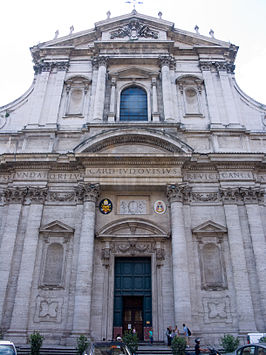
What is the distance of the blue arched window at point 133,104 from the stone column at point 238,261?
705 centimetres

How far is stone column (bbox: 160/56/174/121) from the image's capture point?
63.0ft

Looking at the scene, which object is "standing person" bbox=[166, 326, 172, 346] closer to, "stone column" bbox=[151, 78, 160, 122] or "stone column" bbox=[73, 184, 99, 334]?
"stone column" bbox=[73, 184, 99, 334]

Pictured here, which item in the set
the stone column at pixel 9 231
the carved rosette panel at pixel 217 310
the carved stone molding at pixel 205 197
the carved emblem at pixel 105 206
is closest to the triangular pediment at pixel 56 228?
the stone column at pixel 9 231

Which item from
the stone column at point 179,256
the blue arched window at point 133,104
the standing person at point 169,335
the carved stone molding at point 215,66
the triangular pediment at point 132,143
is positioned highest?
the carved stone molding at point 215,66

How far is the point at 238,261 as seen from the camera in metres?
15.0

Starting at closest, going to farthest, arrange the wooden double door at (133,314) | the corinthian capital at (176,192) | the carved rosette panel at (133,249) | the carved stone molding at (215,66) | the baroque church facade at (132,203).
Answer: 1. the baroque church facade at (132,203)
2. the wooden double door at (133,314)
3. the carved rosette panel at (133,249)
4. the corinthian capital at (176,192)
5. the carved stone molding at (215,66)

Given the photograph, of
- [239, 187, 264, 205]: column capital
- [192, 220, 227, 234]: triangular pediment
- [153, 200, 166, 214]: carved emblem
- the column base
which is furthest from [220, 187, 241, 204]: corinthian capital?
the column base

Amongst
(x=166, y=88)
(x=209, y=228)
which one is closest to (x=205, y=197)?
(x=209, y=228)

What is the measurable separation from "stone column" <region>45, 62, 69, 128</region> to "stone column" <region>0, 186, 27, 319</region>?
4590 mm

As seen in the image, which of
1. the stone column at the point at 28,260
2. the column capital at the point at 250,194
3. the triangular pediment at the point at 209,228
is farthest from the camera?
the column capital at the point at 250,194

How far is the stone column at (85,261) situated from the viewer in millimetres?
13836

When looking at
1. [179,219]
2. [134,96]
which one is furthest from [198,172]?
[134,96]

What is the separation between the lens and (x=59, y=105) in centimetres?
2009

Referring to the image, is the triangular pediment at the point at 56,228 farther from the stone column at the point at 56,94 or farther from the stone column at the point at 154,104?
the stone column at the point at 154,104
